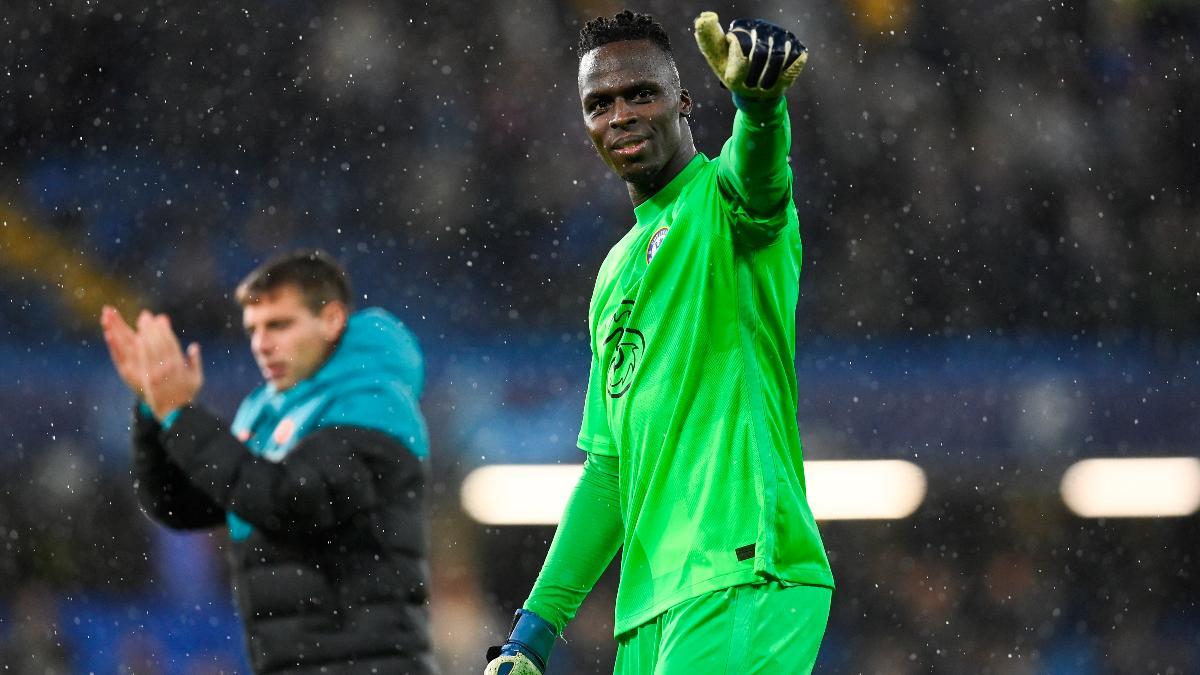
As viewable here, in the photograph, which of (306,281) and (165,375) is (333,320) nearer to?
(306,281)

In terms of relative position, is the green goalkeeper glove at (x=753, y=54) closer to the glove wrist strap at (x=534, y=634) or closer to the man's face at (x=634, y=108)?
the man's face at (x=634, y=108)

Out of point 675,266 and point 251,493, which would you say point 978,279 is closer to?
point 251,493

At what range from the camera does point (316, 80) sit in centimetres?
1167

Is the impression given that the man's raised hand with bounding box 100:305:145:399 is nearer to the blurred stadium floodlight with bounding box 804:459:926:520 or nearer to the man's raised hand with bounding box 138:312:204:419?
the man's raised hand with bounding box 138:312:204:419

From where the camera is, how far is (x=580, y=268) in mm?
11180

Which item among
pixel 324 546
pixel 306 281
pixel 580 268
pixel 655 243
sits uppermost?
pixel 580 268

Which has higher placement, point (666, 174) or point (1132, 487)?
point (1132, 487)

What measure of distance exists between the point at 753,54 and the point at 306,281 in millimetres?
3234

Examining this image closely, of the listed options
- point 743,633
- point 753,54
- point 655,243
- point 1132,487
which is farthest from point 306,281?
point 1132,487

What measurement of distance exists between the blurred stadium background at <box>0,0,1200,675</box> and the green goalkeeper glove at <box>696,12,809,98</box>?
8107 millimetres

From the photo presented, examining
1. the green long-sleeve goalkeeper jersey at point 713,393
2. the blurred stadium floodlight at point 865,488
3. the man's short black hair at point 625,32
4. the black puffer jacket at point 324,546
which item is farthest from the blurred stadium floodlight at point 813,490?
the green long-sleeve goalkeeper jersey at point 713,393

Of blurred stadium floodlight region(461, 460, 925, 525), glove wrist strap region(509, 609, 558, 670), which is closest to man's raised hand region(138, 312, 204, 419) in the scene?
glove wrist strap region(509, 609, 558, 670)

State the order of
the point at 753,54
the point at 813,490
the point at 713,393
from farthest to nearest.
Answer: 1. the point at 813,490
2. the point at 713,393
3. the point at 753,54

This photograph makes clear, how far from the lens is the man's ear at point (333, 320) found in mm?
4910
